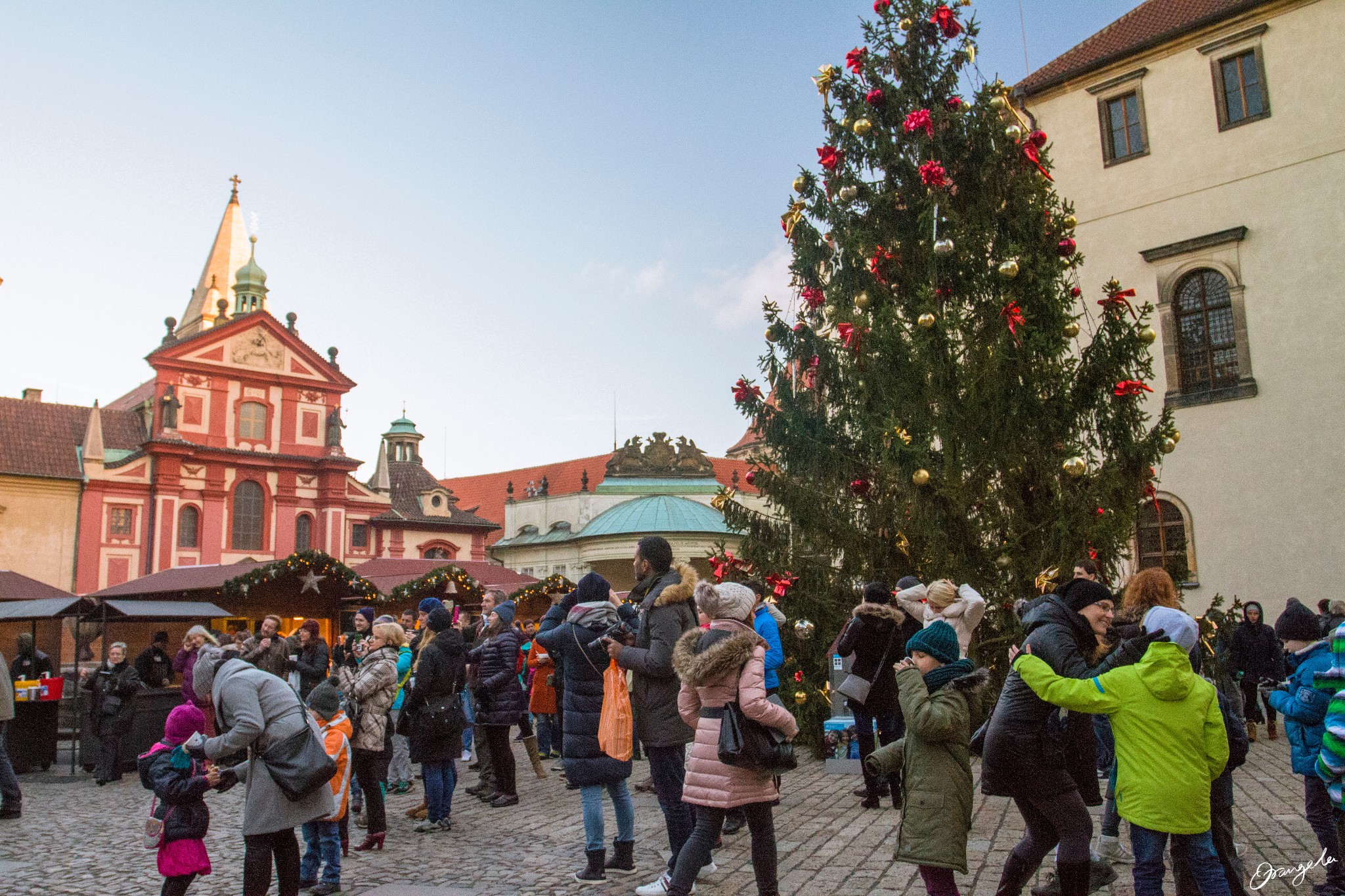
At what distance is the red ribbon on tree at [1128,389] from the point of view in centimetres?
994

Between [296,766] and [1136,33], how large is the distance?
2255cm

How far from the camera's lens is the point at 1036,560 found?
32.6 feet

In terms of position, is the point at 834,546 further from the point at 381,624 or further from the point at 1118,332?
the point at 381,624

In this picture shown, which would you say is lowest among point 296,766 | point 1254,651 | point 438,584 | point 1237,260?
point 1254,651

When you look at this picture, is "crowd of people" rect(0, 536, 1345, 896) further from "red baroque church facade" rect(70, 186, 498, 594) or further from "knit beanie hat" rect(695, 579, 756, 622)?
"red baroque church facade" rect(70, 186, 498, 594)

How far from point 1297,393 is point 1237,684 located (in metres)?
7.63

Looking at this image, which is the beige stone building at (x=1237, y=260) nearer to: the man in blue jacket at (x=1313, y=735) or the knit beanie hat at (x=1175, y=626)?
the man in blue jacket at (x=1313, y=735)

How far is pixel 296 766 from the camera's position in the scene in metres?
5.18

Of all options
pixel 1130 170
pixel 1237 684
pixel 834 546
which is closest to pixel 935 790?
pixel 834 546

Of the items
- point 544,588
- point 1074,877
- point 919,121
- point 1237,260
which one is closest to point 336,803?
point 1074,877

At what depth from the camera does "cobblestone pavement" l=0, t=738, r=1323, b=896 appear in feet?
20.4

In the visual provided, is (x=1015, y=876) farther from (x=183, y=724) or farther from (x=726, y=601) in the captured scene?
(x=183, y=724)
